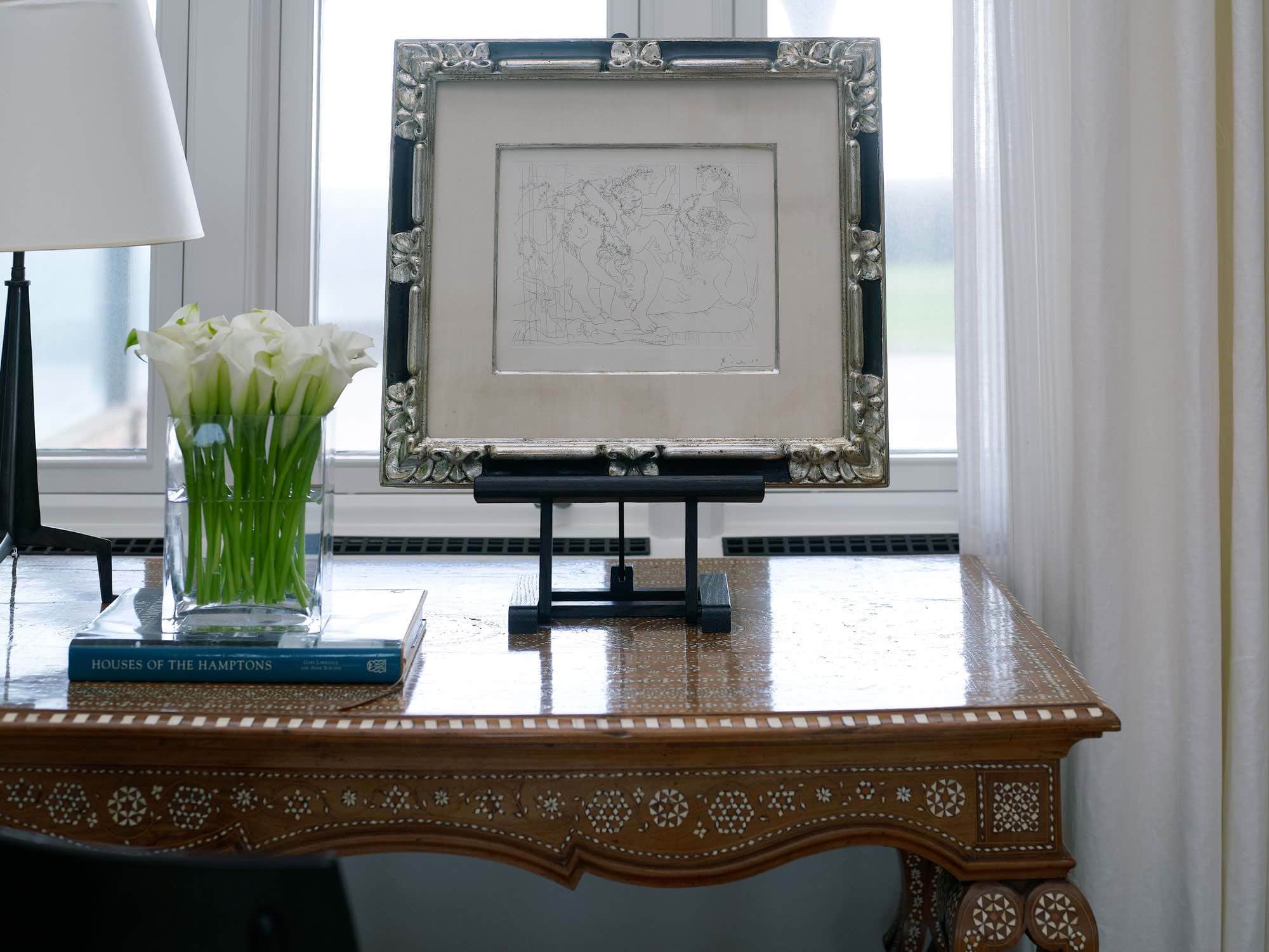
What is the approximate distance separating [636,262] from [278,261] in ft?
2.71

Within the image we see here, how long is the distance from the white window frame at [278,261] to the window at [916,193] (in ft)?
0.25

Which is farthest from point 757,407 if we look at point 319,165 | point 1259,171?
point 319,165

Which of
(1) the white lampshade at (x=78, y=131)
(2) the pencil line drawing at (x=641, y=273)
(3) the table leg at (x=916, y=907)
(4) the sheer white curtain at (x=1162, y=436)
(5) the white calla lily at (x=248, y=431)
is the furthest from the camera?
(3) the table leg at (x=916, y=907)

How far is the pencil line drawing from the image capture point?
1170mm

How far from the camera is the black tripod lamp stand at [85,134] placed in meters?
1.07

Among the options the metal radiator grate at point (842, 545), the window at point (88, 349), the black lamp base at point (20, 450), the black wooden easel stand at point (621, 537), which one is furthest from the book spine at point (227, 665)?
the window at point (88, 349)

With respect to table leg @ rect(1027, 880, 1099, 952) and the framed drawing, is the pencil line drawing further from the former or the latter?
table leg @ rect(1027, 880, 1099, 952)

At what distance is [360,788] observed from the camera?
0.88 metres

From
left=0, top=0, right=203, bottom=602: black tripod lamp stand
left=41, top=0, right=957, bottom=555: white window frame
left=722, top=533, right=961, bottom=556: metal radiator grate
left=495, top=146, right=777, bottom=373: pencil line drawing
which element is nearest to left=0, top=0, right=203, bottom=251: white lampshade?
left=0, top=0, right=203, bottom=602: black tripod lamp stand

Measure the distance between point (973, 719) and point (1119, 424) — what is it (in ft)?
2.21

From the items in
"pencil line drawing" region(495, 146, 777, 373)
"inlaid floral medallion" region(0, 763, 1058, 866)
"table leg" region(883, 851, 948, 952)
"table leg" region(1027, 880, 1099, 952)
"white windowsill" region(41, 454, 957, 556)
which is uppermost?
"pencil line drawing" region(495, 146, 777, 373)

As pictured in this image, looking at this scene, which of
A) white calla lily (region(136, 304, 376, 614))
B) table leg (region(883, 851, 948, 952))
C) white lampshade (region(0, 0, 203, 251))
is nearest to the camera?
white calla lily (region(136, 304, 376, 614))

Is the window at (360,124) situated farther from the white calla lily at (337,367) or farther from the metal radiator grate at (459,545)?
the white calla lily at (337,367)

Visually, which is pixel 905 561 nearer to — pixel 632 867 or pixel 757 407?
pixel 757 407
